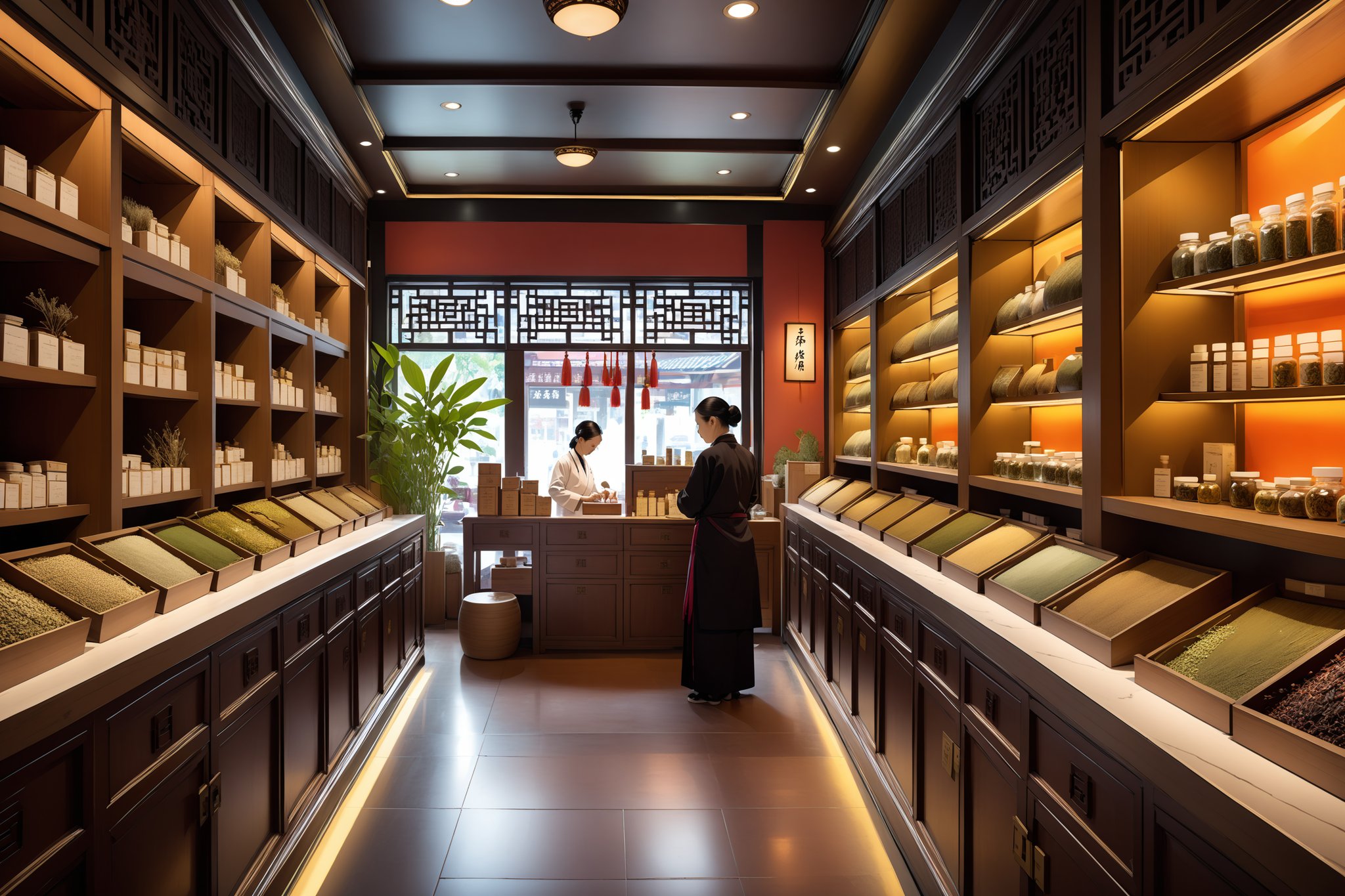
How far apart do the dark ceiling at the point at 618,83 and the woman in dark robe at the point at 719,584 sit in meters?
2.16

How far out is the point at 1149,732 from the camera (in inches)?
58.2

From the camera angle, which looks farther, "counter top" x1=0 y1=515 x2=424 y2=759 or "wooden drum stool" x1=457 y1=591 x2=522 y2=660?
"wooden drum stool" x1=457 y1=591 x2=522 y2=660

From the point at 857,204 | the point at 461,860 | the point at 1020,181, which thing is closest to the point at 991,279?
the point at 1020,181

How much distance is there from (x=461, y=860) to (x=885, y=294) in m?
3.71

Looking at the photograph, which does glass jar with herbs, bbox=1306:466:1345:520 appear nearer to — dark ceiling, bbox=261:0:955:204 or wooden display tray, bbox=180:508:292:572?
dark ceiling, bbox=261:0:955:204

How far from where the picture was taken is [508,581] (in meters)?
5.82

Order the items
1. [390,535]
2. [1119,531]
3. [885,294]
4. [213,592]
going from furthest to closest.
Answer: [885,294] → [390,535] → [213,592] → [1119,531]

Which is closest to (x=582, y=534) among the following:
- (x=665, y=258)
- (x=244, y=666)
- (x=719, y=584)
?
(x=719, y=584)

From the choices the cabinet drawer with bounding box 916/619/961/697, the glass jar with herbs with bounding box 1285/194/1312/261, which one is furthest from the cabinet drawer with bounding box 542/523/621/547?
the glass jar with herbs with bounding box 1285/194/1312/261

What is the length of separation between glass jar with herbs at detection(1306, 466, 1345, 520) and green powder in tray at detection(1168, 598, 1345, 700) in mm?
201

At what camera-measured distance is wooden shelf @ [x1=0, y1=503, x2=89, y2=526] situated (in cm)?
217

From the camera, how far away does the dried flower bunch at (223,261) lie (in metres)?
3.44

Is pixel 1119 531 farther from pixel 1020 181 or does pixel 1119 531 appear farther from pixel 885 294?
pixel 885 294

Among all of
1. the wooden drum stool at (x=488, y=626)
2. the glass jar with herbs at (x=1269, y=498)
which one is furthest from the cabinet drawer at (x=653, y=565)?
the glass jar with herbs at (x=1269, y=498)
